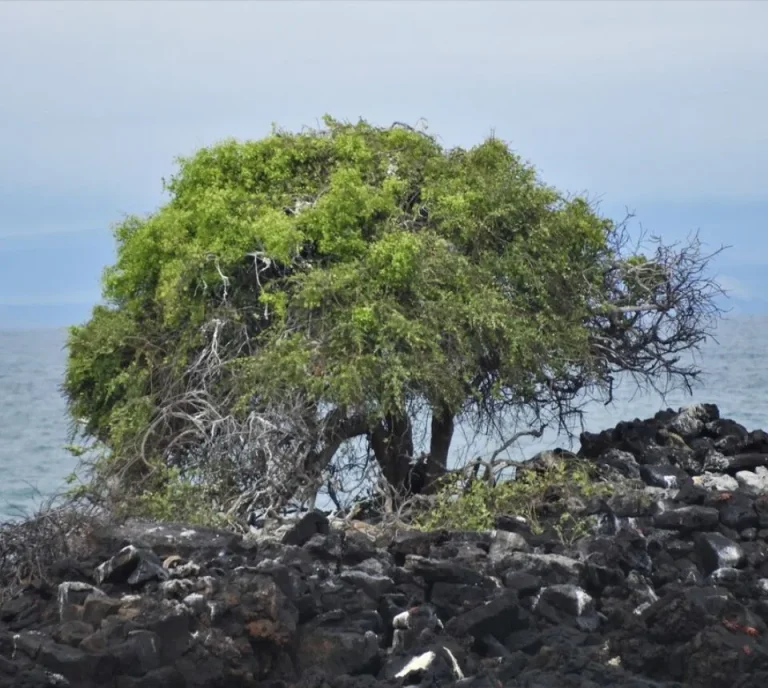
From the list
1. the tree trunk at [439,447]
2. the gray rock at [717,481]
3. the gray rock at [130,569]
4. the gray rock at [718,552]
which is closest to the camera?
the gray rock at [130,569]

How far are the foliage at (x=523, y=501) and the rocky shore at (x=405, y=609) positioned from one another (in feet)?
1.76

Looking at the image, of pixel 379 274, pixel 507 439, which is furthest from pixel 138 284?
pixel 507 439

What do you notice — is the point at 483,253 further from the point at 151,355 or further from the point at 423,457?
the point at 151,355

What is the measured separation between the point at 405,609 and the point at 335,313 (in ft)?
15.5

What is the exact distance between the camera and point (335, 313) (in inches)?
525

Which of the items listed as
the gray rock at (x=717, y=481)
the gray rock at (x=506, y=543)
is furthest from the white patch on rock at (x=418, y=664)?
the gray rock at (x=717, y=481)

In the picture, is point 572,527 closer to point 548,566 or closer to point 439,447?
point 548,566

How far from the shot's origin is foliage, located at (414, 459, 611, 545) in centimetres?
1211

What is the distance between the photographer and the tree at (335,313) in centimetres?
1314

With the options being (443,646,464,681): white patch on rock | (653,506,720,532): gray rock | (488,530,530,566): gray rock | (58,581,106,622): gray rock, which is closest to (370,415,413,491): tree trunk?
(488,530,530,566): gray rock

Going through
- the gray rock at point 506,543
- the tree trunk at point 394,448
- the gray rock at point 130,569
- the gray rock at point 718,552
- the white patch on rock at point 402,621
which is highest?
the tree trunk at point 394,448

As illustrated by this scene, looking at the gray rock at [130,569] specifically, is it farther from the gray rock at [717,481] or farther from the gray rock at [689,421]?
the gray rock at [689,421]

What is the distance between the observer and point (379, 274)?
1356 centimetres

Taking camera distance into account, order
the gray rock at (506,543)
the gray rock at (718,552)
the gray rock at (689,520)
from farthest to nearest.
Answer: the gray rock at (689,520)
the gray rock at (506,543)
the gray rock at (718,552)
